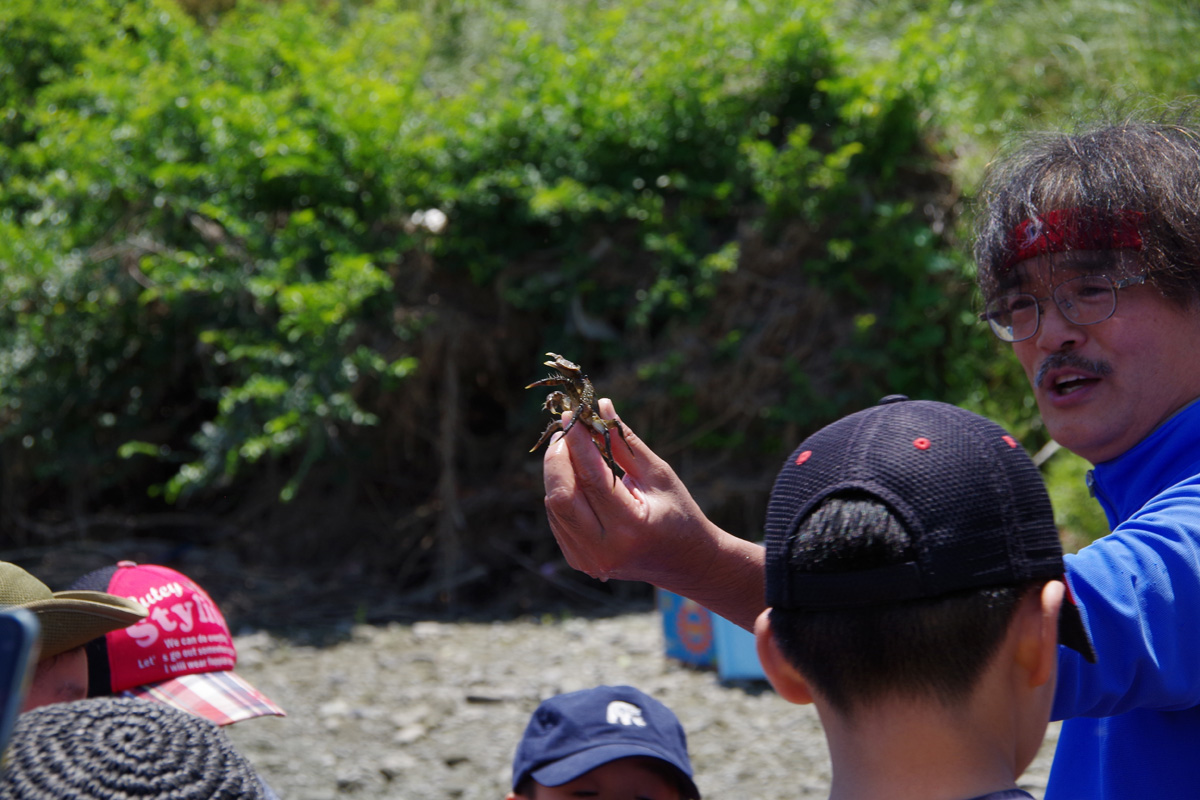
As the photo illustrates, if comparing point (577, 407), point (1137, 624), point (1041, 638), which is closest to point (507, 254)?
point (577, 407)

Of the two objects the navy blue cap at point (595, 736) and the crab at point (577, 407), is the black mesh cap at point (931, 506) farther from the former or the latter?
the navy blue cap at point (595, 736)

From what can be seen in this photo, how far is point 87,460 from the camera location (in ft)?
22.4

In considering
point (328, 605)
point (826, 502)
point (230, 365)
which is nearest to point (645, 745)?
point (826, 502)

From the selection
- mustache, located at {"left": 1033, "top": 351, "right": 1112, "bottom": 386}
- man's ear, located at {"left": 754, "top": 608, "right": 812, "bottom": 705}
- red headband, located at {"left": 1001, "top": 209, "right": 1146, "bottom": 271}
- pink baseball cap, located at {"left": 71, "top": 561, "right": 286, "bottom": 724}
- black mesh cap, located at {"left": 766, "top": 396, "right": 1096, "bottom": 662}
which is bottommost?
pink baseball cap, located at {"left": 71, "top": 561, "right": 286, "bottom": 724}

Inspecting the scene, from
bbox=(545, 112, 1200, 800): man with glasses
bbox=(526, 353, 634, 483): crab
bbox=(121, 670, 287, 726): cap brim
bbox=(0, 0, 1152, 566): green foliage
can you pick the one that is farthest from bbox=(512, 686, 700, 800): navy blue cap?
bbox=(0, 0, 1152, 566): green foliage

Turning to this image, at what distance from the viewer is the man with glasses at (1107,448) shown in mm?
1233

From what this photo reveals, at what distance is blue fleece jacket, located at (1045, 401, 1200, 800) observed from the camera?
47.7 inches

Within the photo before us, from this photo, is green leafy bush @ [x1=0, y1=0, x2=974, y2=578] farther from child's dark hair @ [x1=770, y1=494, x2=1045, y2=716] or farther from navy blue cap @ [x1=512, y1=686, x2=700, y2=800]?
child's dark hair @ [x1=770, y1=494, x2=1045, y2=716]

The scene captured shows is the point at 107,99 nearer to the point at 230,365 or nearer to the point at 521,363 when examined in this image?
the point at 230,365

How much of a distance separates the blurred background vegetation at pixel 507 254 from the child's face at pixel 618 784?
4002mm

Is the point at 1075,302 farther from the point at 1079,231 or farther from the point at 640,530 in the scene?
the point at 640,530

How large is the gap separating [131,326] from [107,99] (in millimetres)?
1527

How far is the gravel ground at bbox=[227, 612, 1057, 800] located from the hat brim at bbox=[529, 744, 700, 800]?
6.70ft

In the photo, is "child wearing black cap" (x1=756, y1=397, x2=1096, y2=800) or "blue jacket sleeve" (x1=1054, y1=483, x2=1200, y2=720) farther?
"blue jacket sleeve" (x1=1054, y1=483, x2=1200, y2=720)
